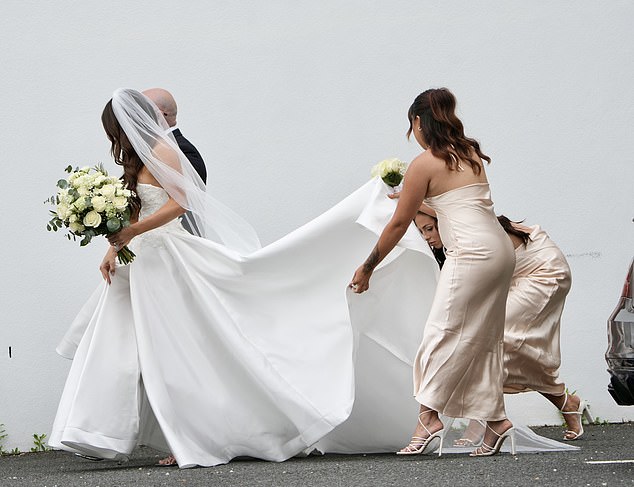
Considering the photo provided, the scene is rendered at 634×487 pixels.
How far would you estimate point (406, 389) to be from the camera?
26.1ft

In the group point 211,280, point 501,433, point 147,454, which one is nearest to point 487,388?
point 501,433

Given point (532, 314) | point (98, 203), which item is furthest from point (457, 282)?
point (98, 203)

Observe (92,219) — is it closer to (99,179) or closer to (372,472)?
(99,179)

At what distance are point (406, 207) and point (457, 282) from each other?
1.66ft

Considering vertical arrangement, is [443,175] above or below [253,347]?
above

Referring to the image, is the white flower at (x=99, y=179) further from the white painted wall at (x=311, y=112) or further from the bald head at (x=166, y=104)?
the white painted wall at (x=311, y=112)

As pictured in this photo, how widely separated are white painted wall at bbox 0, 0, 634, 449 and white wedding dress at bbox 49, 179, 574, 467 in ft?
6.17

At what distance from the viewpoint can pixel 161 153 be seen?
304 inches

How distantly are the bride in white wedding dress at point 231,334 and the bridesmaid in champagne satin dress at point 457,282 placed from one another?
1.75ft

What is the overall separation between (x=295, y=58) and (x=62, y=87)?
1803 mm

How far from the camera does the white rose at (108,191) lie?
734 centimetres

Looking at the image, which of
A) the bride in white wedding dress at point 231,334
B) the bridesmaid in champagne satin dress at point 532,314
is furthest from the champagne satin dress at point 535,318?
the bride in white wedding dress at point 231,334

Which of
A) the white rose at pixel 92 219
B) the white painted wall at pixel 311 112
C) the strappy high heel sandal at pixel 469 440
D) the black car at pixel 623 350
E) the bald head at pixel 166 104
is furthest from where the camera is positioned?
the white painted wall at pixel 311 112

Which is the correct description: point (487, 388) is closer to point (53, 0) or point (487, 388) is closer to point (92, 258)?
point (92, 258)
